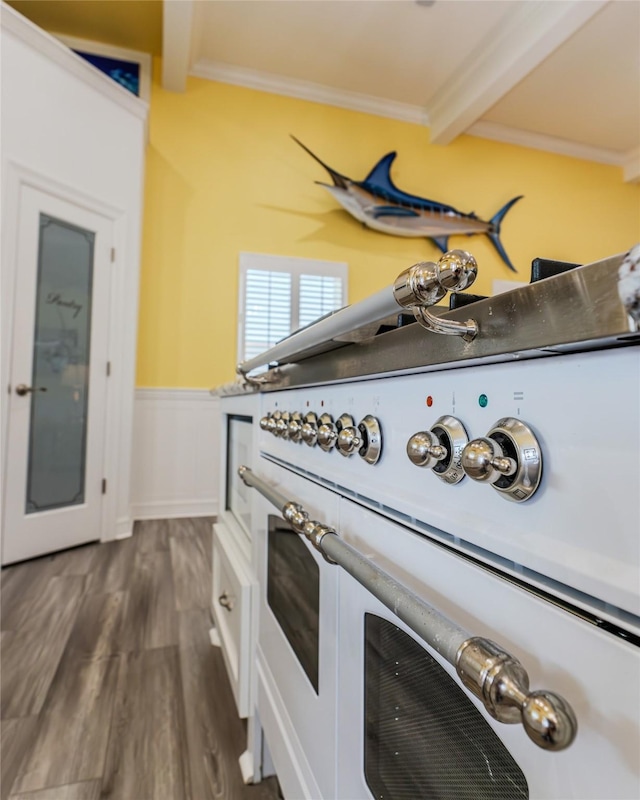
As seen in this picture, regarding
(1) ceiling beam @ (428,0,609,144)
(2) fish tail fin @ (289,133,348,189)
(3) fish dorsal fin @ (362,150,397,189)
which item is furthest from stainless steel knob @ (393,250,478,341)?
(3) fish dorsal fin @ (362,150,397,189)

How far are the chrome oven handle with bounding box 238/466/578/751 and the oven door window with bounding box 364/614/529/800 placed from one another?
0.08m

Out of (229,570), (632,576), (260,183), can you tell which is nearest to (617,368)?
(632,576)

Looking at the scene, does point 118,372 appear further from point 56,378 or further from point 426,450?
point 426,450

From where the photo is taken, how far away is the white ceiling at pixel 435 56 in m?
2.56

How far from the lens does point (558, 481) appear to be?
0.82ft

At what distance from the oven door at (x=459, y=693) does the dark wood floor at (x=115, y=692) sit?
1.91ft

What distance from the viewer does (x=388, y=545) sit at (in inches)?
17.0

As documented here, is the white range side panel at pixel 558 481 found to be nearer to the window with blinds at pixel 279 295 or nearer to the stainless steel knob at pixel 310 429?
the stainless steel knob at pixel 310 429

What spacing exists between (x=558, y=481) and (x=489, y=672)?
0.11 meters

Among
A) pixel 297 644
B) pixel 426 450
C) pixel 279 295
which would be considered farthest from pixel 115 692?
pixel 279 295

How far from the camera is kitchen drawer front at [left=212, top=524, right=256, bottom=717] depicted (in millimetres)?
898

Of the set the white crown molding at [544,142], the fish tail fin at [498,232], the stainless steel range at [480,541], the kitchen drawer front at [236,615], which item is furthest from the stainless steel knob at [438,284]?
the white crown molding at [544,142]

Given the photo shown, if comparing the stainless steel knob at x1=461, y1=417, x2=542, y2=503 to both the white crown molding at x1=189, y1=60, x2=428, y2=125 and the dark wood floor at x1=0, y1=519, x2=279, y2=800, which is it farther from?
the white crown molding at x1=189, y1=60, x2=428, y2=125

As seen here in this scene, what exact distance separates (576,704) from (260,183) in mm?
3446
